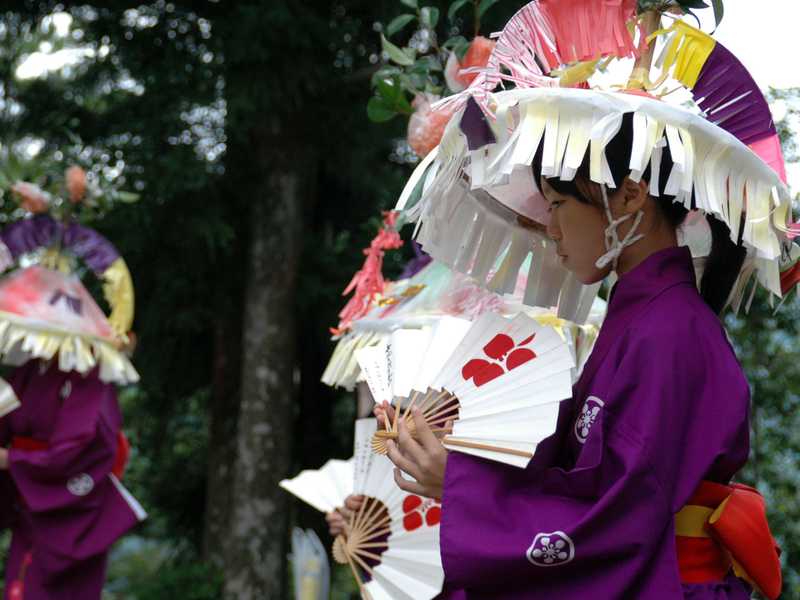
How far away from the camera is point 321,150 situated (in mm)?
6215

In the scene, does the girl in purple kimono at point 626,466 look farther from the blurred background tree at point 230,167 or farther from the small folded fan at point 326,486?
the blurred background tree at point 230,167

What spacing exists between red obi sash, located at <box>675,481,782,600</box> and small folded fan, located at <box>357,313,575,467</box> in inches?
12.6

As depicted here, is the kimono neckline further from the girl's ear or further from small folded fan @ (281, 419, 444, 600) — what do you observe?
small folded fan @ (281, 419, 444, 600)

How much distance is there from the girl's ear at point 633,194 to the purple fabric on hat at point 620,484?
19 cm

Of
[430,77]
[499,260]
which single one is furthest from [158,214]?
[499,260]

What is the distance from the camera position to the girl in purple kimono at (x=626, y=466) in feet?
5.49

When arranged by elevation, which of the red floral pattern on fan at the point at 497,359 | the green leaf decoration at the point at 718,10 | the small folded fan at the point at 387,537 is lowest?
the small folded fan at the point at 387,537

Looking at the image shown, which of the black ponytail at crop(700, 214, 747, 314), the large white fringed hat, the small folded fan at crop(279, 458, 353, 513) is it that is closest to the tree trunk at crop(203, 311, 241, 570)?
the small folded fan at crop(279, 458, 353, 513)

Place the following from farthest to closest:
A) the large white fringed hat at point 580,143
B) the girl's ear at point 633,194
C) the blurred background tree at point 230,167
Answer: the blurred background tree at point 230,167, the girl's ear at point 633,194, the large white fringed hat at point 580,143

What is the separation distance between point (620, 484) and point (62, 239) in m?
4.08

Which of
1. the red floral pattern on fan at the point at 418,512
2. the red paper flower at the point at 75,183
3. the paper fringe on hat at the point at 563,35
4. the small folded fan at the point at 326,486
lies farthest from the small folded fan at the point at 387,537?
the red paper flower at the point at 75,183

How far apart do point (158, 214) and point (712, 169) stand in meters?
4.36

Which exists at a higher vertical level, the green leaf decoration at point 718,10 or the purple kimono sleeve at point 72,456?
the green leaf decoration at point 718,10

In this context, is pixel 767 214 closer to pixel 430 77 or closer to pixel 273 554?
pixel 430 77
